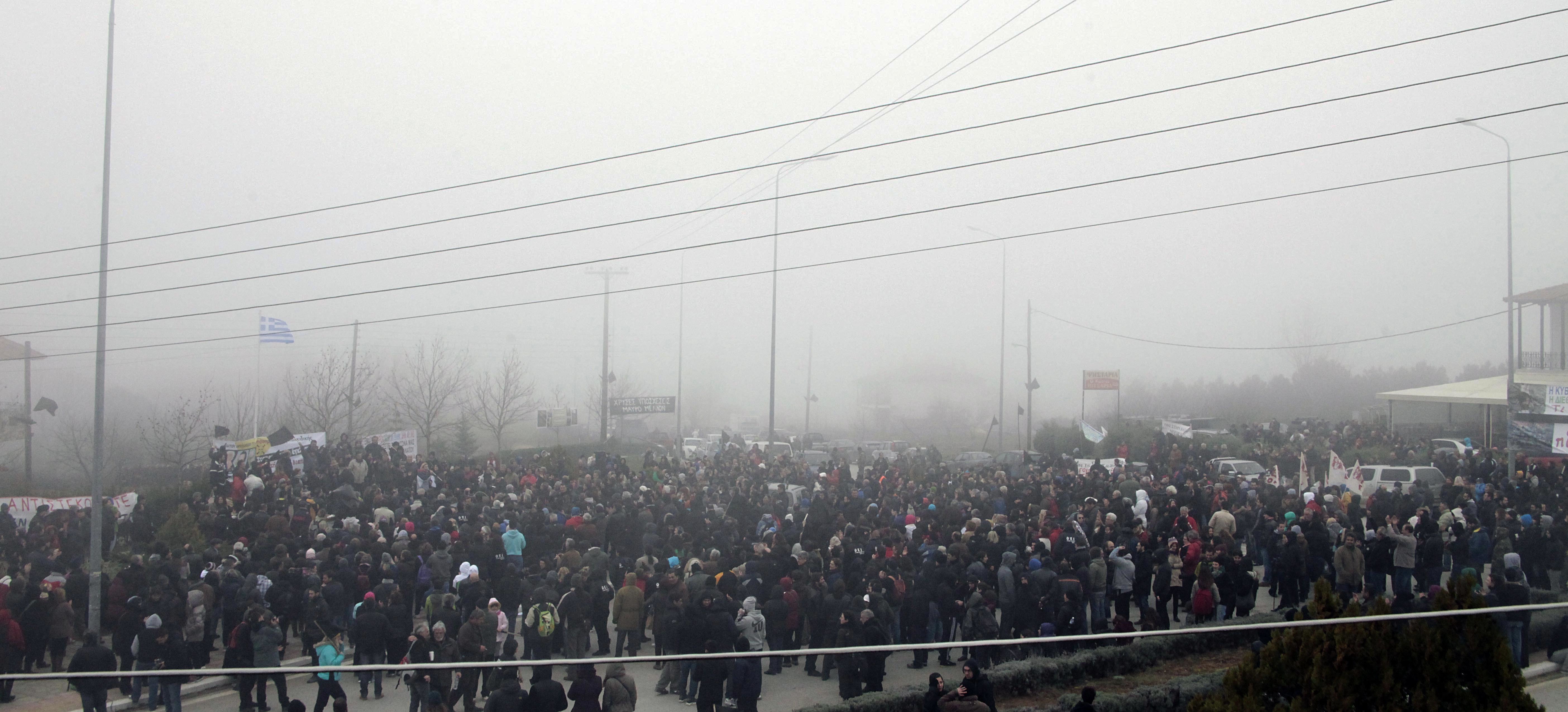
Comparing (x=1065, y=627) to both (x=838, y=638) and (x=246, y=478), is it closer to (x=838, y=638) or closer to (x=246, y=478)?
(x=838, y=638)

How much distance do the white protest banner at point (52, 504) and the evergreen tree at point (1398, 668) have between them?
762 inches

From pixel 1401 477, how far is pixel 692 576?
58.9 ft

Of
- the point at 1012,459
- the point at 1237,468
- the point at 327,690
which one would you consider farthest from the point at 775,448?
the point at 327,690

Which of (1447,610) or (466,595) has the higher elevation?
(1447,610)

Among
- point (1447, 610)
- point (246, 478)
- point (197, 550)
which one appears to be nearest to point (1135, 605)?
point (1447, 610)

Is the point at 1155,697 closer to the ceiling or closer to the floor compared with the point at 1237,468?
closer to the floor

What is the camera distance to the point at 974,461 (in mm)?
34031

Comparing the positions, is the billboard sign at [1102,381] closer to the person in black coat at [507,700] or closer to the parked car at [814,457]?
the parked car at [814,457]

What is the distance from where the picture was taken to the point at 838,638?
998 centimetres

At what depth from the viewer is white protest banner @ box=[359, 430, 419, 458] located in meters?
26.6

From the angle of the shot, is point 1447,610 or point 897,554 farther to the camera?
point 897,554

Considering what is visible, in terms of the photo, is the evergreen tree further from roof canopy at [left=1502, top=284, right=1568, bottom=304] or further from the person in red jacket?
roof canopy at [left=1502, top=284, right=1568, bottom=304]

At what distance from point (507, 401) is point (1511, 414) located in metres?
38.8

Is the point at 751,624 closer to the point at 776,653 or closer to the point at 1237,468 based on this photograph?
the point at 776,653
